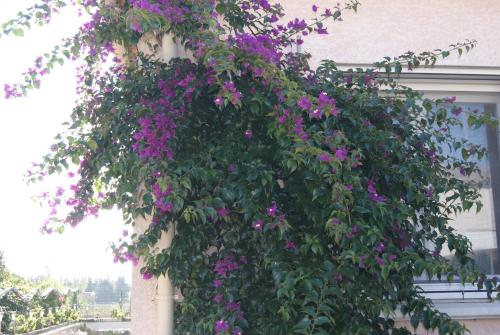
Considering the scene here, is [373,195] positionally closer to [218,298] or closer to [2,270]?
[218,298]

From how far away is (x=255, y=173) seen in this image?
2.25 m

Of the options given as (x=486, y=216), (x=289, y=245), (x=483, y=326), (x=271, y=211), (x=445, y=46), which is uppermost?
(x=445, y=46)

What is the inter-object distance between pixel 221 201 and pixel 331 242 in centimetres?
50

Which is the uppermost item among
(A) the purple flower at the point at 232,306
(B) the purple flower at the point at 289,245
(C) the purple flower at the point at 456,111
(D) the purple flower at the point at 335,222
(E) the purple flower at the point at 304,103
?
(C) the purple flower at the point at 456,111

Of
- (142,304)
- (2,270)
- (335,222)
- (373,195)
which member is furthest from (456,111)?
(2,270)

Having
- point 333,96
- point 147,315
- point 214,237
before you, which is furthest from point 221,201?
point 147,315

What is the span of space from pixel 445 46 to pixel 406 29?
0.86 ft

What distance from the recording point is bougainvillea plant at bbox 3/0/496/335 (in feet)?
7.04

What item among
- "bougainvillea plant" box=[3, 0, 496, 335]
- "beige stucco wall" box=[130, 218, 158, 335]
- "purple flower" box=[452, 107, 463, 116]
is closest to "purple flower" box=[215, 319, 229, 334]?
"bougainvillea plant" box=[3, 0, 496, 335]

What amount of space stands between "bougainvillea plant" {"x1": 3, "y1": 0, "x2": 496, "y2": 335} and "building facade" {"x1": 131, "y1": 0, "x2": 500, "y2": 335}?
608 mm

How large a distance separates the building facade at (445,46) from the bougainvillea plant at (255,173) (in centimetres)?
61

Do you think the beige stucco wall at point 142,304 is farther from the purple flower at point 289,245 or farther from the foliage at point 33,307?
the foliage at point 33,307

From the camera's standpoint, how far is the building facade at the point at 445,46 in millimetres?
3371

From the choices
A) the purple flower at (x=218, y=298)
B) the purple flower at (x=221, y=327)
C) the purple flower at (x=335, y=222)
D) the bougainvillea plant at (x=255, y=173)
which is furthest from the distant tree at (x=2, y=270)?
the purple flower at (x=335, y=222)
